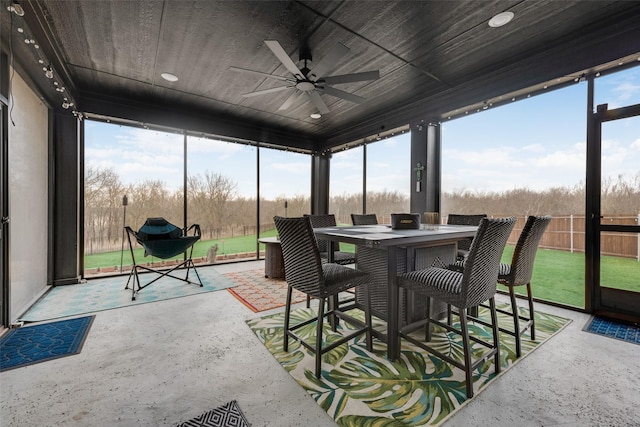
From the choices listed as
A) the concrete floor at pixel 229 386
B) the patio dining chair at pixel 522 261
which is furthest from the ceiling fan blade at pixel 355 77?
the concrete floor at pixel 229 386

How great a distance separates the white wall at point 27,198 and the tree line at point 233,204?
724 mm

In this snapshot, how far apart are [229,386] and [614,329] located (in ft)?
10.6

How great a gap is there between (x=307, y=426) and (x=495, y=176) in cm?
393

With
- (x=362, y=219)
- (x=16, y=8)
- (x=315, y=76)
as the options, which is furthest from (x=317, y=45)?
(x=16, y=8)

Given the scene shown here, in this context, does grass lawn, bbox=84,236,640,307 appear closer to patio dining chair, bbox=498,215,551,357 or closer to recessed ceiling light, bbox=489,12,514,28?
patio dining chair, bbox=498,215,551,357

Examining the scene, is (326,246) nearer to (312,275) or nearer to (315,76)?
(312,275)

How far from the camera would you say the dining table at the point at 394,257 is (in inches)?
68.8

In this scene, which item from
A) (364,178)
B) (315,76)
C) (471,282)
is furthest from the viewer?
(364,178)

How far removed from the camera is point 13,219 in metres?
2.50

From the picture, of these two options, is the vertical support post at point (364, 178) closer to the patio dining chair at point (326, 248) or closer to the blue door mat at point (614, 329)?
the patio dining chair at point (326, 248)

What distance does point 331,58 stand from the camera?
2375 millimetres

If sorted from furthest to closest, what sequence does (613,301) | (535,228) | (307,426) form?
(613,301)
(535,228)
(307,426)

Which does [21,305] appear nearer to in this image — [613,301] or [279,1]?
[279,1]

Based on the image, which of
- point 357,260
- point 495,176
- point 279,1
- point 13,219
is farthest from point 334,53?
point 13,219
